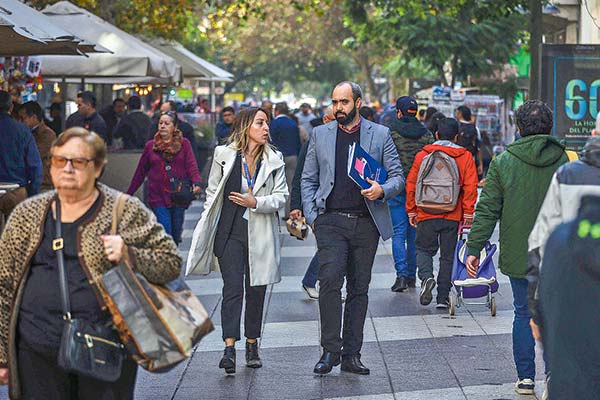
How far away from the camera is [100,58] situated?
1723 centimetres

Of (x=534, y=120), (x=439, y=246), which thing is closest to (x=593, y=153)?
(x=534, y=120)

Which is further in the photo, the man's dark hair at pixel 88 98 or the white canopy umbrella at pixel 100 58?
the man's dark hair at pixel 88 98

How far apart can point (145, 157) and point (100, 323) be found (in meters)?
8.18

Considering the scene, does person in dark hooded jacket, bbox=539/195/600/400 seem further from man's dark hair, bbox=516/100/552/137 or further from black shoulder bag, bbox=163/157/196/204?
black shoulder bag, bbox=163/157/196/204

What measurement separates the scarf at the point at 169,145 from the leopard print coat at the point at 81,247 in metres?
7.78

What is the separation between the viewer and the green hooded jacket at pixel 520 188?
7309mm

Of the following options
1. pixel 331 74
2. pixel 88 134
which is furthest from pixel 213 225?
pixel 331 74

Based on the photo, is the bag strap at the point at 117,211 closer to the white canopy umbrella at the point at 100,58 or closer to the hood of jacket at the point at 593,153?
the hood of jacket at the point at 593,153

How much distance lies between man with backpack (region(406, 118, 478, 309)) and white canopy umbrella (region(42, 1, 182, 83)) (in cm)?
686

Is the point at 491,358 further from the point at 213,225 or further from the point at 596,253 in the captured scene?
the point at 596,253

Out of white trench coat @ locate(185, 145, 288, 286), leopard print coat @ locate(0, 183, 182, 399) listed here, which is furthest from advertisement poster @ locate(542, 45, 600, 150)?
leopard print coat @ locate(0, 183, 182, 399)

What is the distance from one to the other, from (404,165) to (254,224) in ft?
12.5

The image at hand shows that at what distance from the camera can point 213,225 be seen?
328 inches

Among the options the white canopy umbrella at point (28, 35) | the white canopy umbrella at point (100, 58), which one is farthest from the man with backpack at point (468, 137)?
the white canopy umbrella at point (28, 35)
